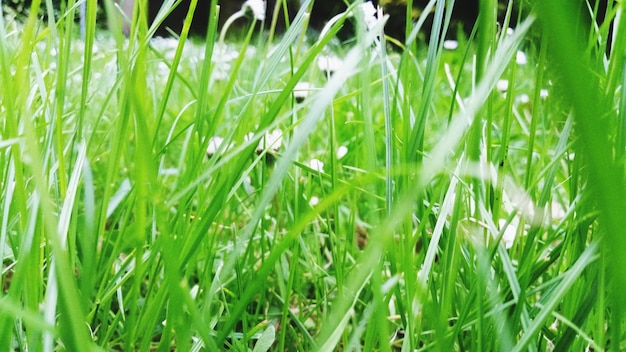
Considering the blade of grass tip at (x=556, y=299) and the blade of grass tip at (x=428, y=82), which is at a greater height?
the blade of grass tip at (x=428, y=82)

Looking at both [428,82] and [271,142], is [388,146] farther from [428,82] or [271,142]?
[271,142]

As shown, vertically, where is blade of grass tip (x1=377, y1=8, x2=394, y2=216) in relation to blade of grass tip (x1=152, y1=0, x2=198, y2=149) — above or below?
below

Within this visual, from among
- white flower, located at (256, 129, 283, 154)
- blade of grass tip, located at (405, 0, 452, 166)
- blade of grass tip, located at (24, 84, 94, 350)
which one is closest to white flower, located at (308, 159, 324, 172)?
white flower, located at (256, 129, 283, 154)

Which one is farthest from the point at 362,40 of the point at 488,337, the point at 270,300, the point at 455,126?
the point at 270,300

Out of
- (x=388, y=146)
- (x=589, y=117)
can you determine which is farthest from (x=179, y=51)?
(x=589, y=117)

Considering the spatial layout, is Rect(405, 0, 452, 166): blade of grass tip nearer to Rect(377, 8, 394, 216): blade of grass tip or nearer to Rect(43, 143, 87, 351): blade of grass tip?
Rect(377, 8, 394, 216): blade of grass tip

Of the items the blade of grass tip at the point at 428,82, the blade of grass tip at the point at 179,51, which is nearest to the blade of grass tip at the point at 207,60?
the blade of grass tip at the point at 179,51

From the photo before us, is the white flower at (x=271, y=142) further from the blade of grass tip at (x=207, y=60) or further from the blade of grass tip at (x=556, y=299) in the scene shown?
the blade of grass tip at (x=556, y=299)

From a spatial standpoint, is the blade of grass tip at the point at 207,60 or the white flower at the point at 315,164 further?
the white flower at the point at 315,164
